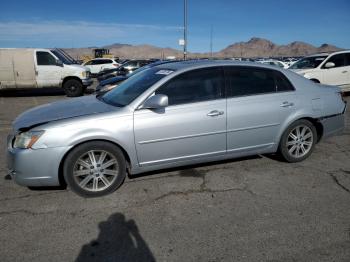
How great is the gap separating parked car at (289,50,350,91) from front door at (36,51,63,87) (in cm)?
948

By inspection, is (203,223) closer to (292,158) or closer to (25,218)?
(25,218)

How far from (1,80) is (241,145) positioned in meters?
12.1

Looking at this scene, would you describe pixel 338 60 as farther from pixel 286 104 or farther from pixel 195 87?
pixel 195 87

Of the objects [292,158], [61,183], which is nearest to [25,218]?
[61,183]

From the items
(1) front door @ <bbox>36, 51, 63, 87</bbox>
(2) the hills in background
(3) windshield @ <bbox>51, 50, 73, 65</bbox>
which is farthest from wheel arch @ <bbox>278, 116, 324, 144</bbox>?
(2) the hills in background

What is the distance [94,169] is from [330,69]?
10637mm

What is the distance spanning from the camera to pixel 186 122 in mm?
4141

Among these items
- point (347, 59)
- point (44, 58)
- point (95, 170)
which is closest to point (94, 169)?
point (95, 170)

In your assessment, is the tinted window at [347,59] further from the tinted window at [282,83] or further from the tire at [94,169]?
the tire at [94,169]

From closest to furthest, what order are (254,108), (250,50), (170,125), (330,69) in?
(170,125) < (254,108) < (330,69) < (250,50)

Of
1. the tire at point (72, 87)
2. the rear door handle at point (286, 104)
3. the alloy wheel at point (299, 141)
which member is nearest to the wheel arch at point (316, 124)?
the alloy wheel at point (299, 141)

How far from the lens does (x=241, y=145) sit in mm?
4562

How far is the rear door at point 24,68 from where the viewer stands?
1332 cm

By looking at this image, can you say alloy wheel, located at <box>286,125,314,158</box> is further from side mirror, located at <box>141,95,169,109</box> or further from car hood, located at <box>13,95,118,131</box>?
car hood, located at <box>13,95,118,131</box>
